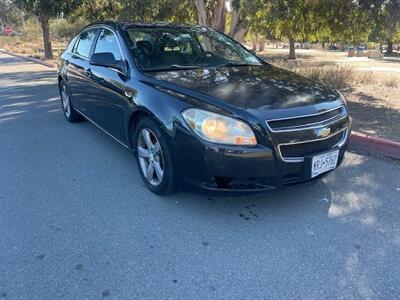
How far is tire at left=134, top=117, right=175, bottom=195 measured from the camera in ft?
10.6

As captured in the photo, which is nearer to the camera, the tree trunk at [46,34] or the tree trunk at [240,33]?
the tree trunk at [240,33]

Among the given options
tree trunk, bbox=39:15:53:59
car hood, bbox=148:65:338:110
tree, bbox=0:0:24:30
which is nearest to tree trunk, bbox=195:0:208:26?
car hood, bbox=148:65:338:110

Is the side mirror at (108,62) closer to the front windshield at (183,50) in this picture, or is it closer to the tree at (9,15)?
the front windshield at (183,50)

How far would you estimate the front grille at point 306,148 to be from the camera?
290 cm

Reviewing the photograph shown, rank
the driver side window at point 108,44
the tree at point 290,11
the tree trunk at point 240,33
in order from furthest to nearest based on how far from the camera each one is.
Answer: the tree trunk at point 240,33 < the tree at point 290,11 < the driver side window at point 108,44

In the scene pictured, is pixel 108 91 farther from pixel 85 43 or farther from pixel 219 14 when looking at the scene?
pixel 219 14

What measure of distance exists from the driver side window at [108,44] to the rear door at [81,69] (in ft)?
0.95

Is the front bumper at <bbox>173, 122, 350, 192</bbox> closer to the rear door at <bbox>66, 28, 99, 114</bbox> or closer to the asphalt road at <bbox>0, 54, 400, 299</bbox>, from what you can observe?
the asphalt road at <bbox>0, 54, 400, 299</bbox>

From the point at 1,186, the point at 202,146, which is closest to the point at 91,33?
the point at 1,186

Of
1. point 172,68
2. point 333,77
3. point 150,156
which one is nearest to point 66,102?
point 172,68

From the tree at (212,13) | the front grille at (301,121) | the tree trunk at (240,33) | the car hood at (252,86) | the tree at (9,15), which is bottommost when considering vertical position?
the front grille at (301,121)

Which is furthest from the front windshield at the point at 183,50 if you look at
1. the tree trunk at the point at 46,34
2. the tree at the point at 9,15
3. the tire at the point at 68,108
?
the tree at the point at 9,15

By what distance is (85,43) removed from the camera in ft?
17.5

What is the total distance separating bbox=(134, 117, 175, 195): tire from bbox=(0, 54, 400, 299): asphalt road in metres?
0.15
